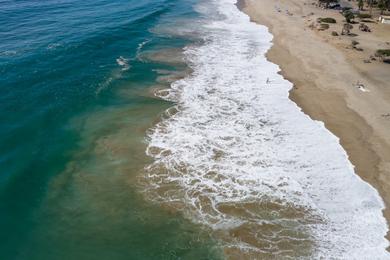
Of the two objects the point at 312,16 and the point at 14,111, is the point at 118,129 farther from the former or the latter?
the point at 312,16

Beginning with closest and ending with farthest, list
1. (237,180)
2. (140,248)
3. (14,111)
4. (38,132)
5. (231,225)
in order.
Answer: (140,248)
(231,225)
(237,180)
(38,132)
(14,111)

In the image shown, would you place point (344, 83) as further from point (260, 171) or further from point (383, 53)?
point (260, 171)

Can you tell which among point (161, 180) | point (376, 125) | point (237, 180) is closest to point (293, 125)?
point (376, 125)

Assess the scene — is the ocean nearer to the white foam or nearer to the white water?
the white water

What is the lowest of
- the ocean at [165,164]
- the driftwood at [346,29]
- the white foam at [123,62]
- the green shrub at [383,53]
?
the ocean at [165,164]

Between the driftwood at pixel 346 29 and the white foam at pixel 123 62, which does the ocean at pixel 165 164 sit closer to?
the white foam at pixel 123 62

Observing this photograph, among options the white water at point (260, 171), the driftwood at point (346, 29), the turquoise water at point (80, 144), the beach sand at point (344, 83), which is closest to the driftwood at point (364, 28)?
the beach sand at point (344, 83)

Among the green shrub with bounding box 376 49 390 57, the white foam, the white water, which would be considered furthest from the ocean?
the green shrub with bounding box 376 49 390 57

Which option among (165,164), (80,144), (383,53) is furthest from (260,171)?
(383,53)
